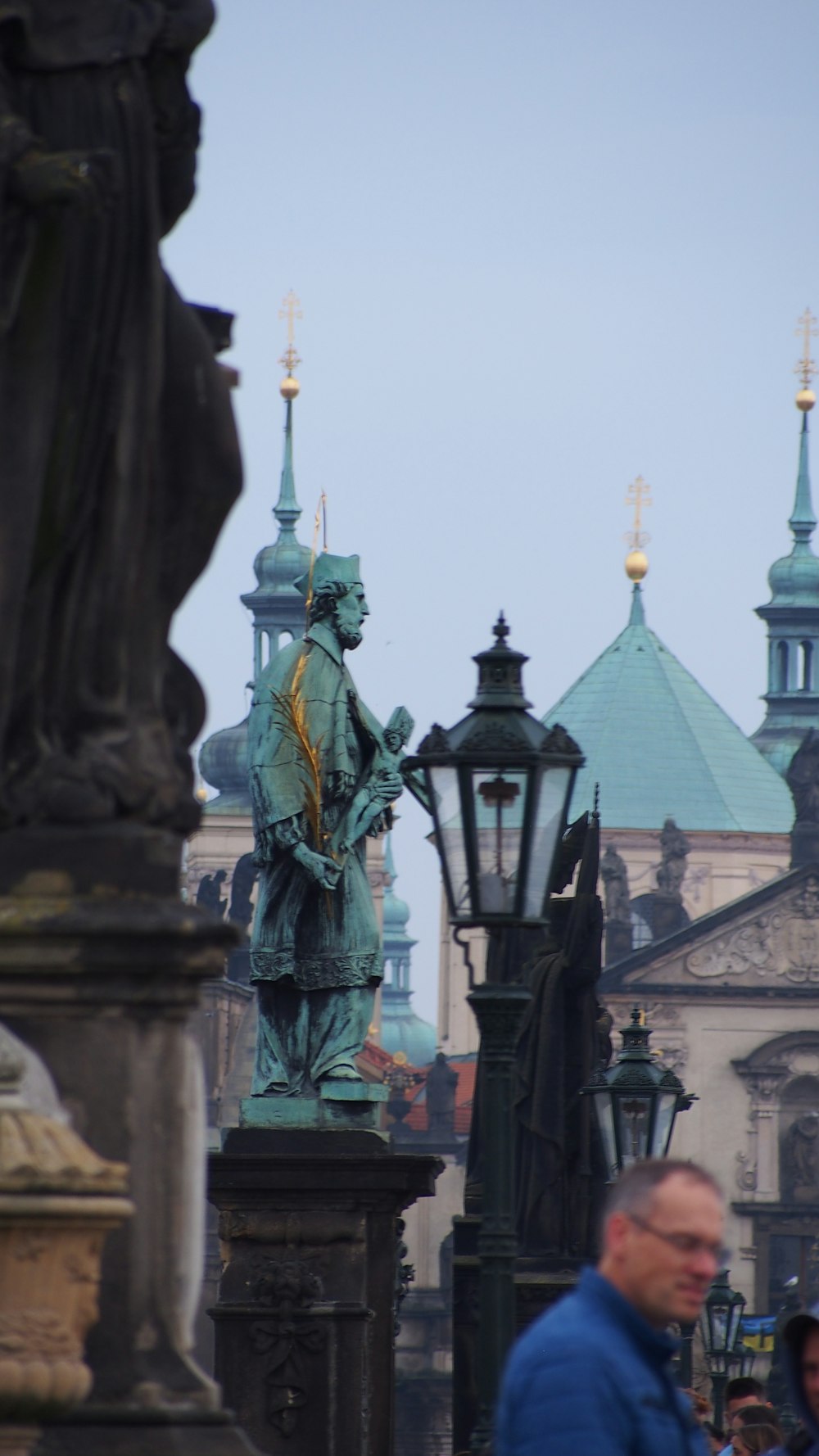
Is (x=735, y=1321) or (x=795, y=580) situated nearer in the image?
(x=735, y=1321)

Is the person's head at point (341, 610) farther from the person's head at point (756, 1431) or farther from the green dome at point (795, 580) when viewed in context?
the green dome at point (795, 580)

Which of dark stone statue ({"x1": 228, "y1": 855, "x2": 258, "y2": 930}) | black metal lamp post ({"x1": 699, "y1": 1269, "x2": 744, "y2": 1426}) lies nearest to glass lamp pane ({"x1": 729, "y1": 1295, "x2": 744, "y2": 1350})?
black metal lamp post ({"x1": 699, "y1": 1269, "x2": 744, "y2": 1426})

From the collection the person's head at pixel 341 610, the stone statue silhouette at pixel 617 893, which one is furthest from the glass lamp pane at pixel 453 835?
the stone statue silhouette at pixel 617 893

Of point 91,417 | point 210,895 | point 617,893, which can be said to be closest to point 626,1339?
point 91,417

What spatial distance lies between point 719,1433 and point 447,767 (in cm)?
799

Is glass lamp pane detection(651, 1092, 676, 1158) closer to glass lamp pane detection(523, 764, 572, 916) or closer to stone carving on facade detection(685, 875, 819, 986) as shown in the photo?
glass lamp pane detection(523, 764, 572, 916)

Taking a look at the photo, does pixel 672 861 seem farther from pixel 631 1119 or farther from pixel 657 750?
pixel 631 1119

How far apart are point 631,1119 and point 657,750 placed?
9261 cm

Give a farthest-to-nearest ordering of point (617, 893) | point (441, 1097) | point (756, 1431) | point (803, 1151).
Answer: point (617, 893)
point (441, 1097)
point (803, 1151)
point (756, 1431)

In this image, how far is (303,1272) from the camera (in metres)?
10.2

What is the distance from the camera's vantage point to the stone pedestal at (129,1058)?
16.2 ft

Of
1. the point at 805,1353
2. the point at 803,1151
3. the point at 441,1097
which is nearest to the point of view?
the point at 805,1353

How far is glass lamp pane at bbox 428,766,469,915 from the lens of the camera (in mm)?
8352

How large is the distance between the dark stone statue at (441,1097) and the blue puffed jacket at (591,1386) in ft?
263
